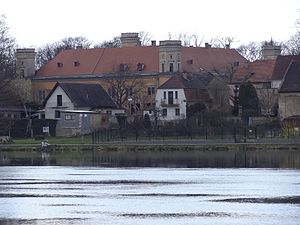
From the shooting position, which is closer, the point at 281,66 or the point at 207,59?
the point at 281,66

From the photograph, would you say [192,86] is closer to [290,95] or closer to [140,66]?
[140,66]

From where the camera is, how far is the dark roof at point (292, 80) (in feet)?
327

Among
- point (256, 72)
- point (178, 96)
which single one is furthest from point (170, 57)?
point (178, 96)

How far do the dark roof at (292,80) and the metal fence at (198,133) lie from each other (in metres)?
12.2

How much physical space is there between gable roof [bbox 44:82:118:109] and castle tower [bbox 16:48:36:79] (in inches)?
850

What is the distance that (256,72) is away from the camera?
121 metres

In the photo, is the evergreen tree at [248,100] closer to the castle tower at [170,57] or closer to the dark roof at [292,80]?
the dark roof at [292,80]

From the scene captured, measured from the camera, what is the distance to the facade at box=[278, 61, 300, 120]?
323 ft

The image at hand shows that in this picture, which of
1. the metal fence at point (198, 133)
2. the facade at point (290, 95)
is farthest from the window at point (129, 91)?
the metal fence at point (198, 133)

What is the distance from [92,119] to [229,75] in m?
22.8

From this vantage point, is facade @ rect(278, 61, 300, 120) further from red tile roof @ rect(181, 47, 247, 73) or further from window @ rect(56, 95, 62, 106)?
red tile roof @ rect(181, 47, 247, 73)

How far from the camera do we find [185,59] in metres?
133

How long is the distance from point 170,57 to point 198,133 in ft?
157

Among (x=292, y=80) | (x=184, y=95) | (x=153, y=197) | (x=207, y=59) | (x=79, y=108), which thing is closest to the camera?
(x=153, y=197)
